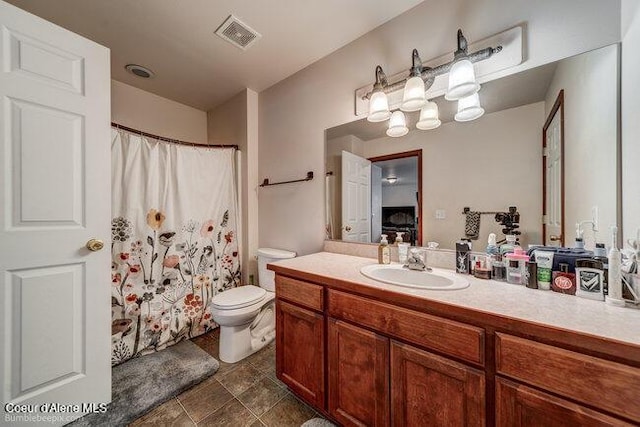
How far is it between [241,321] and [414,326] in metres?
1.28

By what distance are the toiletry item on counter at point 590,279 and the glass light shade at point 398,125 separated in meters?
1.02

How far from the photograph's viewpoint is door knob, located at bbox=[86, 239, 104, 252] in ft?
4.04

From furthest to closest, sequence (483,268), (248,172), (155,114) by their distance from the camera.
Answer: (155,114), (248,172), (483,268)

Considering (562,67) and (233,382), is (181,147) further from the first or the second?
(562,67)

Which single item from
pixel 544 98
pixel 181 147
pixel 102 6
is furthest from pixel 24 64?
pixel 544 98

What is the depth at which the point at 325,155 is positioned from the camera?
6.21 feet

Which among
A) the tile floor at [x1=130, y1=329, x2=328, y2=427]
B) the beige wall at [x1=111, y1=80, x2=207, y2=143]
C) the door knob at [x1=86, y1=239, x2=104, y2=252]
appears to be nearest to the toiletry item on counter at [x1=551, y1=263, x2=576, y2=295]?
the tile floor at [x1=130, y1=329, x2=328, y2=427]

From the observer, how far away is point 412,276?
1278 mm

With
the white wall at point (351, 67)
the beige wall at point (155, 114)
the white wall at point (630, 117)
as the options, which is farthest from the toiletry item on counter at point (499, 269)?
the beige wall at point (155, 114)

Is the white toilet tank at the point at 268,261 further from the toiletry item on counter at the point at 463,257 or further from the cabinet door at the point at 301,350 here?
Answer: the toiletry item on counter at the point at 463,257

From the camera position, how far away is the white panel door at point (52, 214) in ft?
3.49

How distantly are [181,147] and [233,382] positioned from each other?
74.4 inches

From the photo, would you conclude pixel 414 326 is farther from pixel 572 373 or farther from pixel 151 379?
pixel 151 379

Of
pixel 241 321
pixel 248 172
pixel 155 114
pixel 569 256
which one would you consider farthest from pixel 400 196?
pixel 155 114
